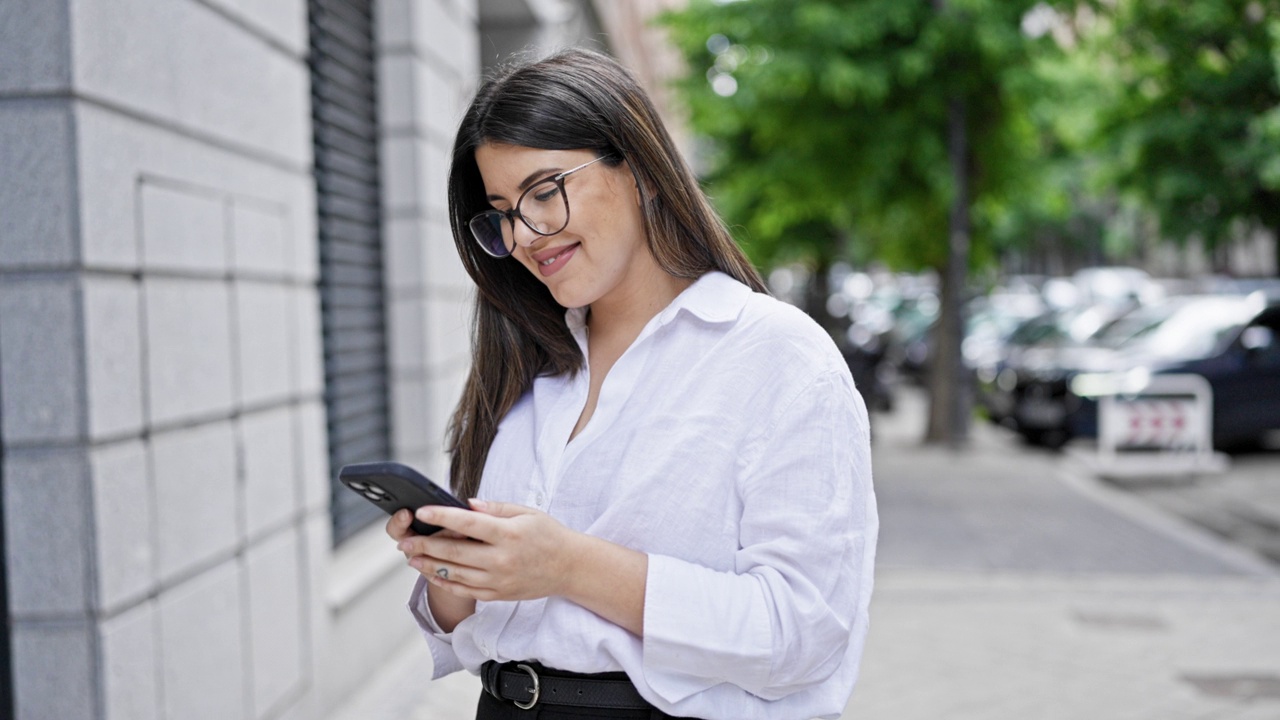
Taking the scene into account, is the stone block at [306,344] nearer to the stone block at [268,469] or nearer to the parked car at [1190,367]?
the stone block at [268,469]

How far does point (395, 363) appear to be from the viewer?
6707mm

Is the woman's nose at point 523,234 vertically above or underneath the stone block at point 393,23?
underneath

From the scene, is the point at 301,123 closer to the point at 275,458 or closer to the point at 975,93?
the point at 275,458

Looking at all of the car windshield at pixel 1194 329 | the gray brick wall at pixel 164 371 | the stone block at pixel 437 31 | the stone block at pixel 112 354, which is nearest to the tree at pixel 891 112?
the car windshield at pixel 1194 329

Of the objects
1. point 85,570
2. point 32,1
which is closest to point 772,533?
point 85,570

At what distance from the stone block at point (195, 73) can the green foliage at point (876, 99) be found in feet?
25.1

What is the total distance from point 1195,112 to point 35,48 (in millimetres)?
18642

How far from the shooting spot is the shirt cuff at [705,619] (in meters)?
1.64

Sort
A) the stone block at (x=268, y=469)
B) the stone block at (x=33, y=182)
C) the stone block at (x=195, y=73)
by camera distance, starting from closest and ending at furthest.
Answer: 1. the stone block at (x=33, y=182)
2. the stone block at (x=195, y=73)
3. the stone block at (x=268, y=469)

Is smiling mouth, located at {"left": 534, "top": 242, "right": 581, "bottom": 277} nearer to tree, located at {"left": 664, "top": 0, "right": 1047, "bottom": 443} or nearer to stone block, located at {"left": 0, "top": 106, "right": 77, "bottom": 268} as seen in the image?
stone block, located at {"left": 0, "top": 106, "right": 77, "bottom": 268}

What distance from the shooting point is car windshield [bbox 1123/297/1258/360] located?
13.6 metres

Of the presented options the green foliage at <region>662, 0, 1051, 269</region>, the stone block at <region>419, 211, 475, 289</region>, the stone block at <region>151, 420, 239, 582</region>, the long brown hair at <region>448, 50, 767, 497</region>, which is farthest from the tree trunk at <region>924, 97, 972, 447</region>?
the long brown hair at <region>448, 50, 767, 497</region>

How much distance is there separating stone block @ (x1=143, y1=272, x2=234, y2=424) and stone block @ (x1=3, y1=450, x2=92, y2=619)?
0.40 metres

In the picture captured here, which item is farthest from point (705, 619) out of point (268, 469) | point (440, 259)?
point (440, 259)
